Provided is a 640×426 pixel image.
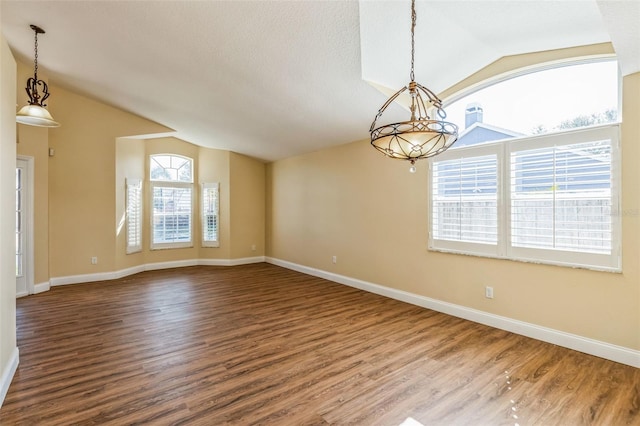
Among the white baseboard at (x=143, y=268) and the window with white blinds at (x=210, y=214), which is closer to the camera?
the white baseboard at (x=143, y=268)

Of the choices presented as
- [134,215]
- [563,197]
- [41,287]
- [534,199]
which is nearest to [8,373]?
[41,287]

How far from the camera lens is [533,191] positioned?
127 inches

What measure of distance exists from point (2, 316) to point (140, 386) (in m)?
1.09

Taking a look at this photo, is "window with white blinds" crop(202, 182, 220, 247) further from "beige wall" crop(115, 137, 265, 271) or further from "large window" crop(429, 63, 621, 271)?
"large window" crop(429, 63, 621, 271)

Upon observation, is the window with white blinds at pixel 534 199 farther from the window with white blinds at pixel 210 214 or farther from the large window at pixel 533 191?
the window with white blinds at pixel 210 214

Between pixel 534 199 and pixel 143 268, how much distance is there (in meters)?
7.02

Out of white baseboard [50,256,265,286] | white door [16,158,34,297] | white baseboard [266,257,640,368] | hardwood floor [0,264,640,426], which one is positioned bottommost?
hardwood floor [0,264,640,426]

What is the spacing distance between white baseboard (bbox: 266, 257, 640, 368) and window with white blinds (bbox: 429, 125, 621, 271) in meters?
0.69

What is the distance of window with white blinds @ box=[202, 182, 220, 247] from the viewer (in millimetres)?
7414

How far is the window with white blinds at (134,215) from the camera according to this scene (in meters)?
6.23

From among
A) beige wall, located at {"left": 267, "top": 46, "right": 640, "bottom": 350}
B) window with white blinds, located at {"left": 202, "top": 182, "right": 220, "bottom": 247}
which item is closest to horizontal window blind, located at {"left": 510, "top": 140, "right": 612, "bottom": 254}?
Result: beige wall, located at {"left": 267, "top": 46, "right": 640, "bottom": 350}

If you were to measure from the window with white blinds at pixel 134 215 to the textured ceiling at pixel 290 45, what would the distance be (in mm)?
2084

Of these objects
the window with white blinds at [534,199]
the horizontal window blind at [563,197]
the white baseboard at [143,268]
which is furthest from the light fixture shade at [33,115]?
the horizontal window blind at [563,197]

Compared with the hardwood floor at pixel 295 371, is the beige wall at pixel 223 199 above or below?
above
